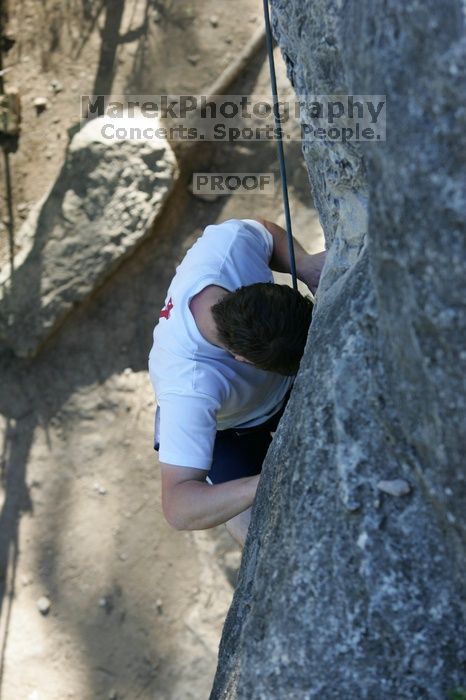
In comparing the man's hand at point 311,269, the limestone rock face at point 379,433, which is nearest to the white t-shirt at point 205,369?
the man's hand at point 311,269

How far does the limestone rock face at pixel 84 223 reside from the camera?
3.82 meters

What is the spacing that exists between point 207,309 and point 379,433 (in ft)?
2.90

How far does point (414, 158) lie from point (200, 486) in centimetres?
116

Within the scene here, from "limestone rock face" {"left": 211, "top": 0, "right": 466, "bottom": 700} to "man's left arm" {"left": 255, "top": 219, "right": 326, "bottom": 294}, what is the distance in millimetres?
579

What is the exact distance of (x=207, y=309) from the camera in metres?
2.17

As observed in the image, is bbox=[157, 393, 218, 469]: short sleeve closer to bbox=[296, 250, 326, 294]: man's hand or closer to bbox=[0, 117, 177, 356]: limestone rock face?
bbox=[296, 250, 326, 294]: man's hand

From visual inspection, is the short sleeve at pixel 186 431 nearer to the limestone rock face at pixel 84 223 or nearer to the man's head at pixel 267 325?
the man's head at pixel 267 325

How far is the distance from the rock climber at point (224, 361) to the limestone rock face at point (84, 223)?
1.51 metres

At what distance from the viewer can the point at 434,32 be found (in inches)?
43.1

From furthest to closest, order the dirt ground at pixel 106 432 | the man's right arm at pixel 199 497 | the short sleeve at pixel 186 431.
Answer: the dirt ground at pixel 106 432 < the short sleeve at pixel 186 431 < the man's right arm at pixel 199 497

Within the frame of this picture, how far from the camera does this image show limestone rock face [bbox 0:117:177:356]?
3.82 m

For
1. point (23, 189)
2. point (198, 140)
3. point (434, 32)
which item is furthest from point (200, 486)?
point (23, 189)

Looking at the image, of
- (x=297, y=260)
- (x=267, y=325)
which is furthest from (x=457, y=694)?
(x=297, y=260)

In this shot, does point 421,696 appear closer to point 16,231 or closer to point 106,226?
point 106,226
